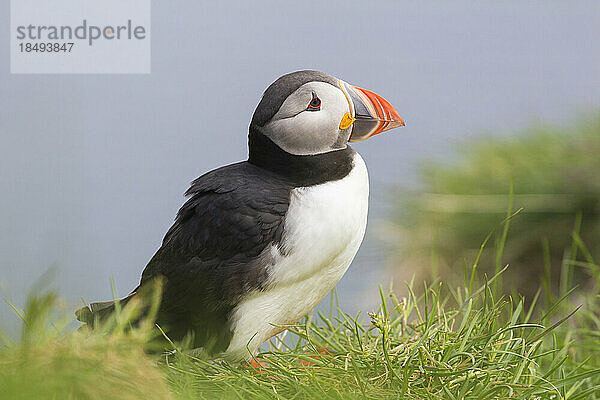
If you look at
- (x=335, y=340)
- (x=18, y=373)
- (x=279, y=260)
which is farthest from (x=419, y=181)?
(x=18, y=373)

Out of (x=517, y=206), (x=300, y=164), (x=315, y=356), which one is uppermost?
(x=300, y=164)

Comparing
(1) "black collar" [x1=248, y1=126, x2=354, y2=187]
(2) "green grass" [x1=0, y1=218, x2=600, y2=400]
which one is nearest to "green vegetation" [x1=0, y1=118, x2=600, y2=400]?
(2) "green grass" [x1=0, y1=218, x2=600, y2=400]

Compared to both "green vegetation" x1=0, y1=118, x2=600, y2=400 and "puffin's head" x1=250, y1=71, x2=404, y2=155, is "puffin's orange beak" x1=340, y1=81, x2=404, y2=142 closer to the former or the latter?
"puffin's head" x1=250, y1=71, x2=404, y2=155

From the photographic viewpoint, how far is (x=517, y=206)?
6.25ft

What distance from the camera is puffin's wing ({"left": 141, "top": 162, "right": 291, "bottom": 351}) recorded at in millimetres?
969

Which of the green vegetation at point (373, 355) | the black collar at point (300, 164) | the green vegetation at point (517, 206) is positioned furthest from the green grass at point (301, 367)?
the green vegetation at point (517, 206)

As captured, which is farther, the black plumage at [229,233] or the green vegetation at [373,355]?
the black plumage at [229,233]

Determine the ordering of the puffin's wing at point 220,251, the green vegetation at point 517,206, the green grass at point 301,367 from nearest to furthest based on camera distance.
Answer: the green grass at point 301,367 → the puffin's wing at point 220,251 → the green vegetation at point 517,206

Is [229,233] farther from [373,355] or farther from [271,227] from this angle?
[373,355]

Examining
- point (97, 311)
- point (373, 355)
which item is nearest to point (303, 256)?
point (373, 355)

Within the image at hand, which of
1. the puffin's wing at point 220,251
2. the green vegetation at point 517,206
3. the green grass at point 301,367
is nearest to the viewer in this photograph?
the green grass at point 301,367

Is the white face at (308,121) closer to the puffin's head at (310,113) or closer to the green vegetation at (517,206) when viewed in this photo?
the puffin's head at (310,113)

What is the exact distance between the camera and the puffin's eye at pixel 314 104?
3.23ft

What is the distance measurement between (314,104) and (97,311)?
17.1 inches
